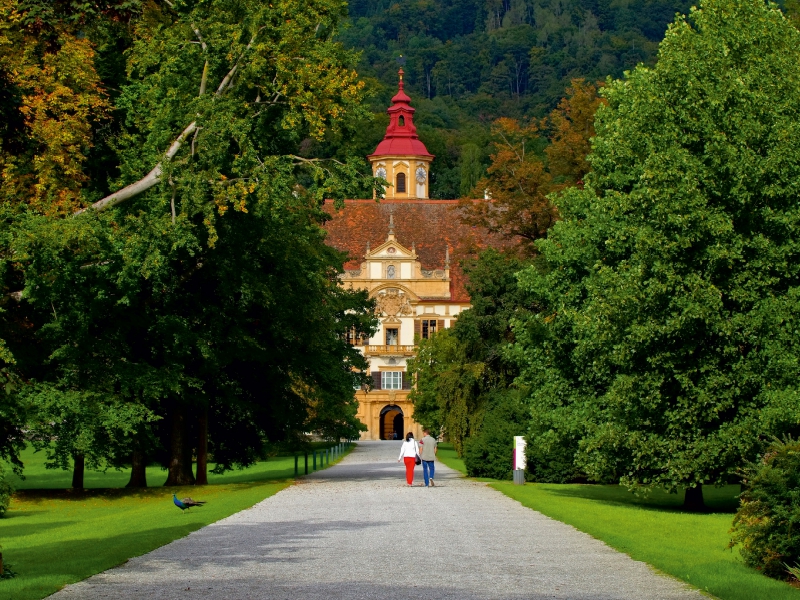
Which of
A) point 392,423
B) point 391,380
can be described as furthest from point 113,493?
point 392,423

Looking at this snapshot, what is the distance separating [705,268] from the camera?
23672 millimetres

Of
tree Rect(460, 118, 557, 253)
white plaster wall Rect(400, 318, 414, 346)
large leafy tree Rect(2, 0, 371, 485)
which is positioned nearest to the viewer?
large leafy tree Rect(2, 0, 371, 485)

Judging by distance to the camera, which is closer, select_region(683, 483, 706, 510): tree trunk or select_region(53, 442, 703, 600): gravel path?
select_region(53, 442, 703, 600): gravel path

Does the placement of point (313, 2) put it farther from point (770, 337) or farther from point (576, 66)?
point (576, 66)

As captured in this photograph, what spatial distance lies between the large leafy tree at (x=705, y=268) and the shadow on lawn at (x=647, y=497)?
1564 mm

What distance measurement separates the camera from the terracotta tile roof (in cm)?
9044

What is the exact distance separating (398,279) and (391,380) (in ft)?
24.1

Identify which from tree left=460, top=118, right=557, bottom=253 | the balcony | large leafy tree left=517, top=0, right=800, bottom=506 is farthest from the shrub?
the balcony

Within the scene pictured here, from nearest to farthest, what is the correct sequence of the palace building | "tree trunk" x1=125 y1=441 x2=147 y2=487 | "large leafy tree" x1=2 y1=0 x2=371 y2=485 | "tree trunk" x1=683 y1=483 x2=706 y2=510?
"tree trunk" x1=683 y1=483 x2=706 y2=510, "large leafy tree" x1=2 y1=0 x2=371 y2=485, "tree trunk" x1=125 y1=441 x2=147 y2=487, the palace building

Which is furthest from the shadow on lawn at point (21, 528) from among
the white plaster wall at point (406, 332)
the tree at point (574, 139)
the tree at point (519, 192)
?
the white plaster wall at point (406, 332)

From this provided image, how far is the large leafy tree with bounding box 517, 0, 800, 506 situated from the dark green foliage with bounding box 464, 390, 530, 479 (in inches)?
347

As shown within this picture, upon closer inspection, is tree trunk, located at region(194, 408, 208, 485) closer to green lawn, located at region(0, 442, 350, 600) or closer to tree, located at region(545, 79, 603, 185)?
green lawn, located at region(0, 442, 350, 600)

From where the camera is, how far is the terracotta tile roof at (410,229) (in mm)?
90438

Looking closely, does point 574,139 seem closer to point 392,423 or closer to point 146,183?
point 146,183
